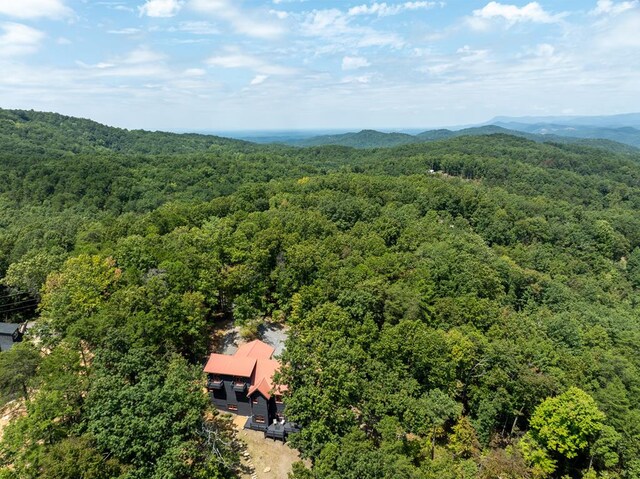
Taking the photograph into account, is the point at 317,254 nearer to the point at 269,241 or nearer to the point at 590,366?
the point at 269,241

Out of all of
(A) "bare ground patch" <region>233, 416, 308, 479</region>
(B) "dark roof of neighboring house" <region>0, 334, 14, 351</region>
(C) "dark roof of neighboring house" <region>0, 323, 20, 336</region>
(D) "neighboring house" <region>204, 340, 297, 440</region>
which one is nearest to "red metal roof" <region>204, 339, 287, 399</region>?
(D) "neighboring house" <region>204, 340, 297, 440</region>

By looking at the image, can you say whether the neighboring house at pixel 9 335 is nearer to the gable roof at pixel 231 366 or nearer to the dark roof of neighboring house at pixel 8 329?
the dark roof of neighboring house at pixel 8 329

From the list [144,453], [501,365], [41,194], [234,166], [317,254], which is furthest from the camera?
[234,166]

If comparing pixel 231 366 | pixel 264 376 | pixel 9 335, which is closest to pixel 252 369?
pixel 264 376

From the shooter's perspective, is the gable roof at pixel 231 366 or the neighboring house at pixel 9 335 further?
the neighboring house at pixel 9 335

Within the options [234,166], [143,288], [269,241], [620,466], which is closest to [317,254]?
[269,241]

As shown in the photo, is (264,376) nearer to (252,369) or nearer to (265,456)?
(252,369)

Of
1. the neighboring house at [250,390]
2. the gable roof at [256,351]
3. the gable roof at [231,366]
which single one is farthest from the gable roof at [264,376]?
the gable roof at [256,351]
